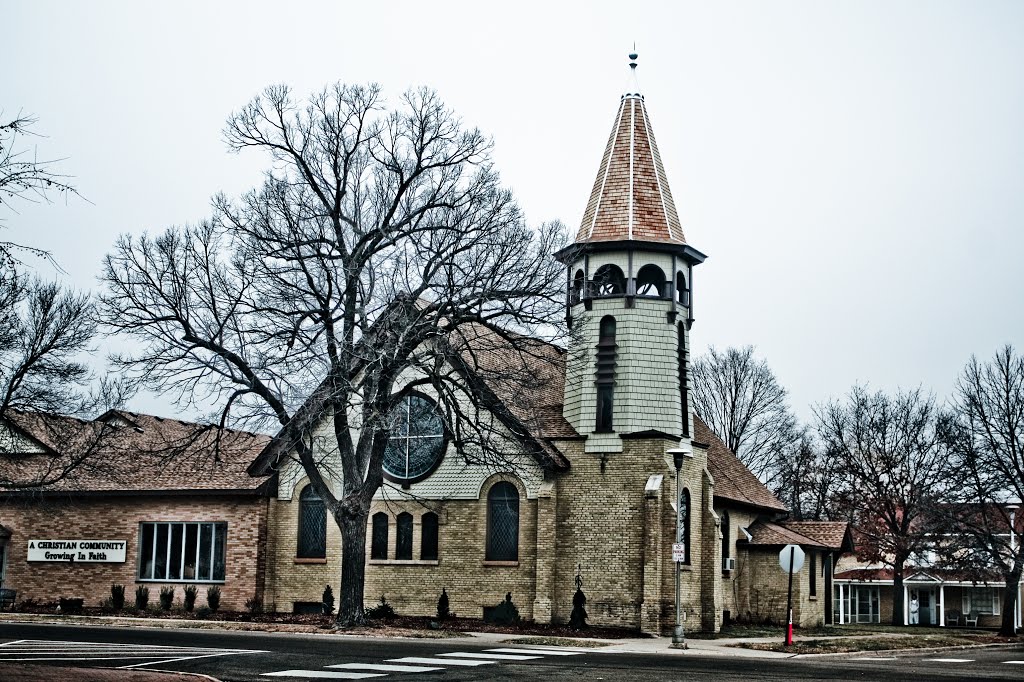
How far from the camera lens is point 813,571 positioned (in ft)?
141

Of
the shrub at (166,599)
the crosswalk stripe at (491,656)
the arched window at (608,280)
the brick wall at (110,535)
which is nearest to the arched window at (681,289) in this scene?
the arched window at (608,280)

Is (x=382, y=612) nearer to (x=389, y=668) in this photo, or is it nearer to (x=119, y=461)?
(x=119, y=461)

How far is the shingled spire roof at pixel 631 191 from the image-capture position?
36.4 metres

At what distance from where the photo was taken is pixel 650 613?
110ft

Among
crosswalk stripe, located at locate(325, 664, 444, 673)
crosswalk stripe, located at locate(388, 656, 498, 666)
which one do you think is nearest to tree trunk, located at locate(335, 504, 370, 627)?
crosswalk stripe, located at locate(388, 656, 498, 666)

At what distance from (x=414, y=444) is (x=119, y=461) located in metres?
10.1

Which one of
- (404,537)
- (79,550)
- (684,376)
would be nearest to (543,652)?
(404,537)

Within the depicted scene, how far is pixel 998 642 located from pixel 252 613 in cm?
2146

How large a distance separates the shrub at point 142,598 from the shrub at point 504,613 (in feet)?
36.3

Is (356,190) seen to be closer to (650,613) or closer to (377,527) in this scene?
(377,527)

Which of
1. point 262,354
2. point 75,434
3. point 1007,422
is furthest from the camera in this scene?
point 1007,422

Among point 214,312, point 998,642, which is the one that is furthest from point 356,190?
point 998,642

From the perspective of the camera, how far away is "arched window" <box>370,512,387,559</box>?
37375 millimetres

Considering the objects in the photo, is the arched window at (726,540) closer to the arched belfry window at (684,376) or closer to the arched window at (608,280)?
the arched belfry window at (684,376)
